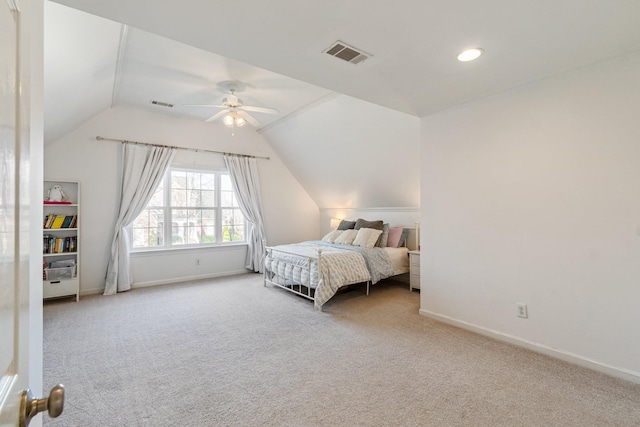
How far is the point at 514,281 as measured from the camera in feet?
8.87

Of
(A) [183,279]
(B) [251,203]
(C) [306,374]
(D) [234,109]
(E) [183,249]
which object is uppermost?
(D) [234,109]

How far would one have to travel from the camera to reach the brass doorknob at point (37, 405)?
558 millimetres

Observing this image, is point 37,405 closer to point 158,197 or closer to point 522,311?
point 522,311

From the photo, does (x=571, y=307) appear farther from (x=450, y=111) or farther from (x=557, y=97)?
(x=450, y=111)

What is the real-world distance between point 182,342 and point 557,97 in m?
3.90

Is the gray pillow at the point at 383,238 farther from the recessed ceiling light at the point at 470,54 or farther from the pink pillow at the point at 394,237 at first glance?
the recessed ceiling light at the point at 470,54

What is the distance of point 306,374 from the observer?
227 cm

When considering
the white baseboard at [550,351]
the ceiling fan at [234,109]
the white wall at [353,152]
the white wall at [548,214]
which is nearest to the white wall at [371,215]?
the white wall at [353,152]

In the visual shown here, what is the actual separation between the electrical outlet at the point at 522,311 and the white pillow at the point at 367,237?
7.48 ft

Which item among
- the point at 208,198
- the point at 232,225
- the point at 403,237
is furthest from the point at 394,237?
the point at 208,198

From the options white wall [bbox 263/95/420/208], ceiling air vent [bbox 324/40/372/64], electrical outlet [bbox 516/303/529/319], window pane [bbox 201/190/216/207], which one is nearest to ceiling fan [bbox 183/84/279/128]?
white wall [bbox 263/95/420/208]

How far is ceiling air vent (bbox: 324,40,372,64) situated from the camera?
2.00m

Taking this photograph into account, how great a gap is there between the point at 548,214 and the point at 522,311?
0.88 m

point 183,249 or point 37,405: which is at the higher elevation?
point 37,405
